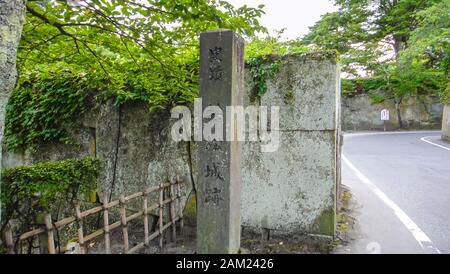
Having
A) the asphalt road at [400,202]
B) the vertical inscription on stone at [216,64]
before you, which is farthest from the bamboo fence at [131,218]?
the asphalt road at [400,202]

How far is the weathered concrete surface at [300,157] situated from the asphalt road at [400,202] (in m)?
0.73

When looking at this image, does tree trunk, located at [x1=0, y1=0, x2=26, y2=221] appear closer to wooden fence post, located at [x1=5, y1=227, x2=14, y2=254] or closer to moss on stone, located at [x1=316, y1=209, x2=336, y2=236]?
wooden fence post, located at [x1=5, y1=227, x2=14, y2=254]

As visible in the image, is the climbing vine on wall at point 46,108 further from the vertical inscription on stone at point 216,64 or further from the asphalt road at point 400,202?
the asphalt road at point 400,202

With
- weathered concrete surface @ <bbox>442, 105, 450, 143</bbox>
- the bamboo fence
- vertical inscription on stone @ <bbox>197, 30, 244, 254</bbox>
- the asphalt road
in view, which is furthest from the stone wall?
weathered concrete surface @ <bbox>442, 105, 450, 143</bbox>

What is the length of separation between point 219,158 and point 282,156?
146cm

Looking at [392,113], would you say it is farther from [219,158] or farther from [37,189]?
[37,189]

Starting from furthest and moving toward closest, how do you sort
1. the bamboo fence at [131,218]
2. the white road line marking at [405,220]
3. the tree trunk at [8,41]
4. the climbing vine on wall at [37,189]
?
1. the white road line marking at [405,220]
2. the climbing vine on wall at [37,189]
3. the bamboo fence at [131,218]
4. the tree trunk at [8,41]

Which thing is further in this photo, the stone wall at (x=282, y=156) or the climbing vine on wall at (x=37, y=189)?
the stone wall at (x=282, y=156)

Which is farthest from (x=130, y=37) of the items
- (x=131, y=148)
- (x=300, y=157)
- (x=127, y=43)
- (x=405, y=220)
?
(x=405, y=220)

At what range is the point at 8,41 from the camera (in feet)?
6.06

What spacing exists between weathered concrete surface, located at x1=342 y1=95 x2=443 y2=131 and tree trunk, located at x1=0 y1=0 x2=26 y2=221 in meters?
24.4

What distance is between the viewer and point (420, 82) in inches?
842

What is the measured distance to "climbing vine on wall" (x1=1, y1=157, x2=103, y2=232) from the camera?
3.78m

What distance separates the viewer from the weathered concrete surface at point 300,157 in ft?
13.5
